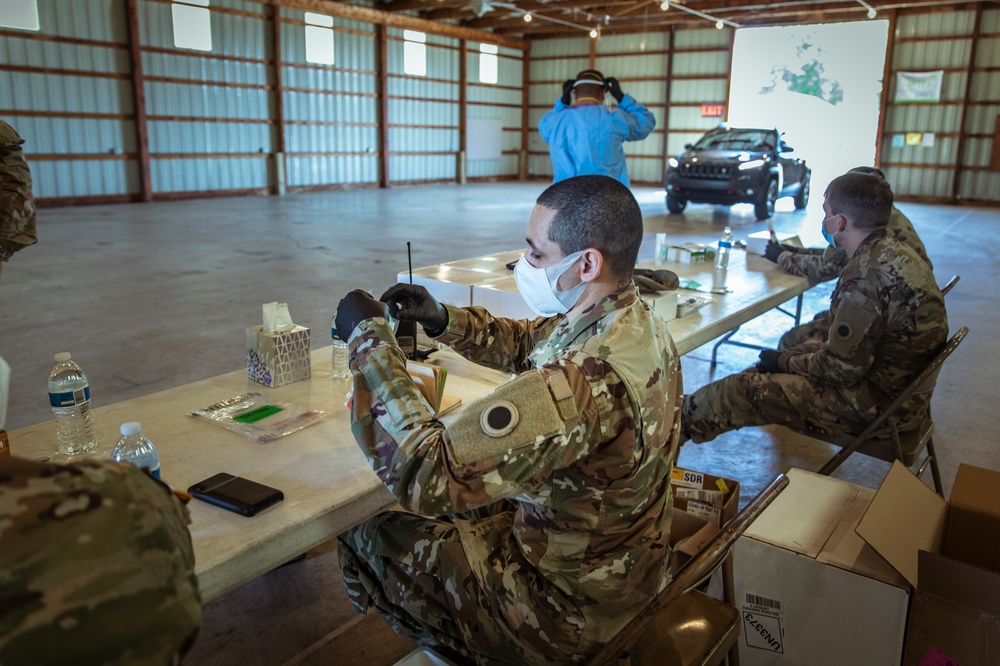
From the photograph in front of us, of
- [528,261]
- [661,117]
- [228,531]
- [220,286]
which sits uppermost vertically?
[661,117]

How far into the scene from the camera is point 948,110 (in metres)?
15.5

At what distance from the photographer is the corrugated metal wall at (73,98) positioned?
11461 mm

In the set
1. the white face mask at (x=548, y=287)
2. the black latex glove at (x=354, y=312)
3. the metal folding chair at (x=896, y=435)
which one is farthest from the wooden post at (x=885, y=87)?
the black latex glove at (x=354, y=312)

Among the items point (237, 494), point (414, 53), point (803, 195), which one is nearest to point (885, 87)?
point (803, 195)

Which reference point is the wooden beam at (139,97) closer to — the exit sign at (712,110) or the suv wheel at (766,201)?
the suv wheel at (766,201)

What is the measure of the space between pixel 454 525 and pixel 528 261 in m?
0.60

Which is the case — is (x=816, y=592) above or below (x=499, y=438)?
below

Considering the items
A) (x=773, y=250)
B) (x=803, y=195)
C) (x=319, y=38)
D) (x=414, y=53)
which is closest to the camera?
(x=773, y=250)

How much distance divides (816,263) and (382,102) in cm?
1465

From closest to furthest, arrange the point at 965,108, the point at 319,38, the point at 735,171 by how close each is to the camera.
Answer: the point at 735,171 < the point at 965,108 < the point at 319,38

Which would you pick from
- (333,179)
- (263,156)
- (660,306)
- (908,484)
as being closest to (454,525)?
(908,484)

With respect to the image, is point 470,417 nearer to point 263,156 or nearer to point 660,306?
point 660,306

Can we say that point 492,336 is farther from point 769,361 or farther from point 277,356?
point 769,361

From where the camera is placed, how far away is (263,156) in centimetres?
1520
